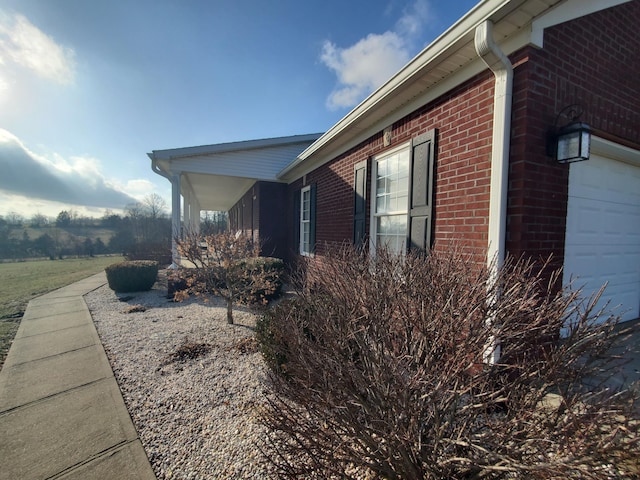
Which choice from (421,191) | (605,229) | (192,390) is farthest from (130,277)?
(605,229)

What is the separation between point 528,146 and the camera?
263 cm

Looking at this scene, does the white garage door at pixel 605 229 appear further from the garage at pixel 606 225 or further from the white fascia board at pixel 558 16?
the white fascia board at pixel 558 16

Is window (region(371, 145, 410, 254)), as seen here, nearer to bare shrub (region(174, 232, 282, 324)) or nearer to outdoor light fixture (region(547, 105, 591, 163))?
outdoor light fixture (region(547, 105, 591, 163))

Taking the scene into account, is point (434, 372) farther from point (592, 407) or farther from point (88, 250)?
point (88, 250)

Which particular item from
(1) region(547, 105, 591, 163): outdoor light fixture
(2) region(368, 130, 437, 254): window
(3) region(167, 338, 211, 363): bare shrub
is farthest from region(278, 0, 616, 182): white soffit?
(3) region(167, 338, 211, 363): bare shrub

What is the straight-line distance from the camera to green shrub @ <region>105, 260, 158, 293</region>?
27.1ft

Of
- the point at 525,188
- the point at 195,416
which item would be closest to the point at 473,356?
the point at 525,188

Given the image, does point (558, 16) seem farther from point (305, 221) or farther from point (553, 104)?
point (305, 221)

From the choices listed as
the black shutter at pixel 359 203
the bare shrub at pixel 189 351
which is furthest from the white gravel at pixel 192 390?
the black shutter at pixel 359 203

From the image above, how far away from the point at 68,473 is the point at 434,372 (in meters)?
2.73

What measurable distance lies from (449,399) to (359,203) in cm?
418

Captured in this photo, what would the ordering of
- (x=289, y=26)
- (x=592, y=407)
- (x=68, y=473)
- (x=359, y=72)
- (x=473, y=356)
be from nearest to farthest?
1. (x=592, y=407)
2. (x=473, y=356)
3. (x=68, y=473)
4. (x=289, y=26)
5. (x=359, y=72)

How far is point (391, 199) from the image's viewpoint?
461 cm

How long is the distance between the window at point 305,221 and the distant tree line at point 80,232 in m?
13.7
